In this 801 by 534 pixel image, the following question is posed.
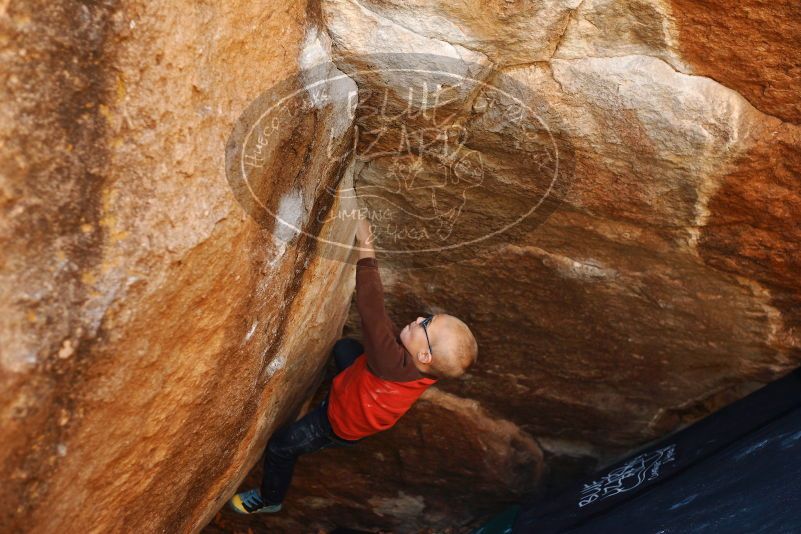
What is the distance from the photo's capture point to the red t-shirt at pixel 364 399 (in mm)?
2600

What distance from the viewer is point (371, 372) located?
2619 mm

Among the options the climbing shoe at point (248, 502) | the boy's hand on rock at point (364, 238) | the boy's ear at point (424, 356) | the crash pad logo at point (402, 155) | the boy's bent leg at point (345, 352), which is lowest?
the climbing shoe at point (248, 502)

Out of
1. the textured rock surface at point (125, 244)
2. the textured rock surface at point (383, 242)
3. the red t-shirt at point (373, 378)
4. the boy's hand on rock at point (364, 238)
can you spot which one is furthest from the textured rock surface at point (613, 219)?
the textured rock surface at point (125, 244)

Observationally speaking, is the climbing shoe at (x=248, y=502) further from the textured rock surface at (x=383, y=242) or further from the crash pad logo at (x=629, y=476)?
the crash pad logo at (x=629, y=476)

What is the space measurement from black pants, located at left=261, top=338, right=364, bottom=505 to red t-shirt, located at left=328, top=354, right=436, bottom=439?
52 mm

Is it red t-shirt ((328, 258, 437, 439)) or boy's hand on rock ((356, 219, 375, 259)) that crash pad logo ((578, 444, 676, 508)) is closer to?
red t-shirt ((328, 258, 437, 439))

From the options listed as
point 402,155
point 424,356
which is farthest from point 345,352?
point 402,155

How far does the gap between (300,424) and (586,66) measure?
1548mm

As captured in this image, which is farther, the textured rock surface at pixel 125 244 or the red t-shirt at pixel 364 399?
the red t-shirt at pixel 364 399

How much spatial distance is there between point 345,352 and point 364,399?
1.05ft

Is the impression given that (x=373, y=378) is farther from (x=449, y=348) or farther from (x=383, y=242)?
(x=383, y=242)

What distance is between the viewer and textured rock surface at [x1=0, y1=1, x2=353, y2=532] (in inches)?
51.6

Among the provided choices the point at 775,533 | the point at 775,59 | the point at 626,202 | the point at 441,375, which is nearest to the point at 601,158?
the point at 626,202

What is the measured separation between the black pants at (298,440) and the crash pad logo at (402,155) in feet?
1.69
